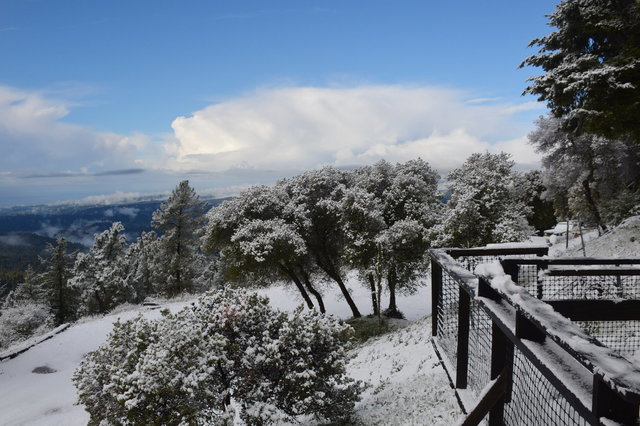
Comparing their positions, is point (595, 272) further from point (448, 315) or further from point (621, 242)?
point (621, 242)

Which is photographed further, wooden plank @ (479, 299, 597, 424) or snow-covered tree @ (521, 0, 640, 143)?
snow-covered tree @ (521, 0, 640, 143)

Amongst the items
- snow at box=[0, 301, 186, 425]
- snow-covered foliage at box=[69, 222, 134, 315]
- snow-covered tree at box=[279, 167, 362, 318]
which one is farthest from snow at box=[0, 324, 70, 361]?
snow-covered foliage at box=[69, 222, 134, 315]

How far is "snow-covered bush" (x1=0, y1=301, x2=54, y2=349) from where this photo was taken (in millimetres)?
39781

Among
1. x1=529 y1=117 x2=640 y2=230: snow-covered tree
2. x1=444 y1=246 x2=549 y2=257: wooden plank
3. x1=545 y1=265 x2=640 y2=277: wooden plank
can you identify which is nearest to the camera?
x1=444 y1=246 x2=549 y2=257: wooden plank

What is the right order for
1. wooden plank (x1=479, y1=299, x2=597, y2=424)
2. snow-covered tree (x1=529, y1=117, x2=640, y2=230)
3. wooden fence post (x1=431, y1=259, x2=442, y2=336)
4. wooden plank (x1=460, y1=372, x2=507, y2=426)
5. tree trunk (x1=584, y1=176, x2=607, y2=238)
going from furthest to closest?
tree trunk (x1=584, y1=176, x2=607, y2=238) → snow-covered tree (x1=529, y1=117, x2=640, y2=230) → wooden fence post (x1=431, y1=259, x2=442, y2=336) → wooden plank (x1=460, y1=372, x2=507, y2=426) → wooden plank (x1=479, y1=299, x2=597, y2=424)

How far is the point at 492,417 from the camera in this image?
3320mm

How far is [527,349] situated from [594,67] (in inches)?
583

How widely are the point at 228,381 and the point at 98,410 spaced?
137 inches

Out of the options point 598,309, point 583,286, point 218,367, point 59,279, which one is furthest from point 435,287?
point 59,279

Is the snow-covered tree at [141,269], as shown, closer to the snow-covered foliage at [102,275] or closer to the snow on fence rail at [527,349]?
the snow-covered foliage at [102,275]

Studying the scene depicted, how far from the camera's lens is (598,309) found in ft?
14.8

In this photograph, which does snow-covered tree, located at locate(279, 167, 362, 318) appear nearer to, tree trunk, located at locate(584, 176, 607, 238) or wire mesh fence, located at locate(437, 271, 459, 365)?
tree trunk, located at locate(584, 176, 607, 238)

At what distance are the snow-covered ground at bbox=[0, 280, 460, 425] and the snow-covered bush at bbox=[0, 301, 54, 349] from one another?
1738 centimetres

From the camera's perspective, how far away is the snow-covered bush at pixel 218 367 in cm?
977
